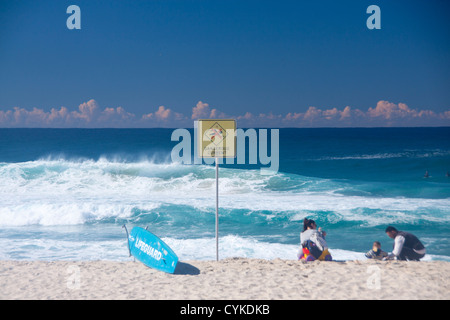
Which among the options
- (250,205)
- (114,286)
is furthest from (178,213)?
(114,286)

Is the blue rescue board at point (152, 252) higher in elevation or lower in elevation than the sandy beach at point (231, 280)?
higher

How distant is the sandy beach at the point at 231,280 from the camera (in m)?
5.90

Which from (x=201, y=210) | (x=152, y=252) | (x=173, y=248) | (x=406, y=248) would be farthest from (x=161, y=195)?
(x=406, y=248)

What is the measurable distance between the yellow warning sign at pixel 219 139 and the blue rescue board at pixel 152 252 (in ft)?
6.13

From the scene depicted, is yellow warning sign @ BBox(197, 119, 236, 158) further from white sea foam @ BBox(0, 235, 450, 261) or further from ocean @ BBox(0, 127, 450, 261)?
ocean @ BBox(0, 127, 450, 261)

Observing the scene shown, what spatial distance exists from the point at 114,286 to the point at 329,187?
1655 centimetres

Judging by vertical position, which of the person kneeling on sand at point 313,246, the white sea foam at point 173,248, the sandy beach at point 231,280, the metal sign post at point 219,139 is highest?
the metal sign post at point 219,139

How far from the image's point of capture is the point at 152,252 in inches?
289

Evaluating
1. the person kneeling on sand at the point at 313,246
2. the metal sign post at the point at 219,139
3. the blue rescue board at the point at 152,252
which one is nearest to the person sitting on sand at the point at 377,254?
the person kneeling on sand at the point at 313,246

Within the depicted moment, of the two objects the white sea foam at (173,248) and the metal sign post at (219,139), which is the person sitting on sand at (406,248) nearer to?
the white sea foam at (173,248)

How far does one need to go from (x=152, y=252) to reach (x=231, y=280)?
5.54ft

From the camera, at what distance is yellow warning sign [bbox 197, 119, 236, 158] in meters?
7.37

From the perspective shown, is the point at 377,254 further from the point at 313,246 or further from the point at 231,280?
the point at 231,280

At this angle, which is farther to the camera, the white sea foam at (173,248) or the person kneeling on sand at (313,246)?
A: the white sea foam at (173,248)
